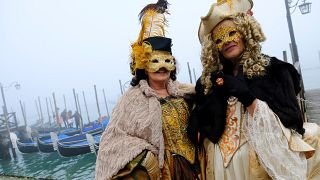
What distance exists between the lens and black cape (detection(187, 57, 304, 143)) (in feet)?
6.18

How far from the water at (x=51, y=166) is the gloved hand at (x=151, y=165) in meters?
12.8

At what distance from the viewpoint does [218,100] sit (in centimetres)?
216

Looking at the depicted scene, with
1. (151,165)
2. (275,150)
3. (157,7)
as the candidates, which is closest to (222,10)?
(157,7)

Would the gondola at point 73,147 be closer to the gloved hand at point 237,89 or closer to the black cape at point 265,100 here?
the black cape at point 265,100

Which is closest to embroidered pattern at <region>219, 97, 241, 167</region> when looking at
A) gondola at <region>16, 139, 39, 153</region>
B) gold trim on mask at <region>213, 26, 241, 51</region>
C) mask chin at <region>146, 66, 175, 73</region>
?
gold trim on mask at <region>213, 26, 241, 51</region>

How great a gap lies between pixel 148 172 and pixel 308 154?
3.46 ft

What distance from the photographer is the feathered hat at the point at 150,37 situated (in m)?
2.35

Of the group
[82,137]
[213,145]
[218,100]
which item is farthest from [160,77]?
[82,137]

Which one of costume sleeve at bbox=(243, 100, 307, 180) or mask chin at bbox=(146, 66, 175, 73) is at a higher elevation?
mask chin at bbox=(146, 66, 175, 73)

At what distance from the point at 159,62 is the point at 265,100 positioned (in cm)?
83

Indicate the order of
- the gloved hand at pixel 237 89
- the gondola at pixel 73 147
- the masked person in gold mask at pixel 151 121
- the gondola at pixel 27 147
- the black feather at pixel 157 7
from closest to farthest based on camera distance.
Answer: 1. the gloved hand at pixel 237 89
2. the masked person in gold mask at pixel 151 121
3. the black feather at pixel 157 7
4. the gondola at pixel 73 147
5. the gondola at pixel 27 147

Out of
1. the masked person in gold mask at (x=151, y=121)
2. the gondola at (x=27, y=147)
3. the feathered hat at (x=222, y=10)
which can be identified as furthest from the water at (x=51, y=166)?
the feathered hat at (x=222, y=10)

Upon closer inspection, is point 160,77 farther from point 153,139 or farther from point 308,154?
point 308,154

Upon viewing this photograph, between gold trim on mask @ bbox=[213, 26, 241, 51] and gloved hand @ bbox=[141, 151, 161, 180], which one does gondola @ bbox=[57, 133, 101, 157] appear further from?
gold trim on mask @ bbox=[213, 26, 241, 51]
